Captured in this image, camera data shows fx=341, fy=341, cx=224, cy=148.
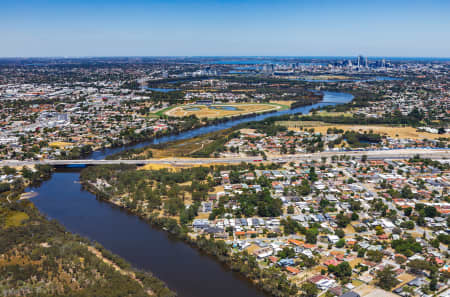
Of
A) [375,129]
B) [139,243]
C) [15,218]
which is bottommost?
[139,243]

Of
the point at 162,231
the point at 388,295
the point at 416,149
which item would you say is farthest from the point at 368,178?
the point at 162,231

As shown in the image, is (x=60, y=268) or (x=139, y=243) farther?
(x=139, y=243)

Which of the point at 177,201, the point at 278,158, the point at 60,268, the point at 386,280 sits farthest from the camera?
the point at 278,158

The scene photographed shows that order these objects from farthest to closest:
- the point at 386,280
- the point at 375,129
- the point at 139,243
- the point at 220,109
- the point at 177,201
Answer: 1. the point at 220,109
2. the point at 375,129
3. the point at 177,201
4. the point at 139,243
5. the point at 386,280

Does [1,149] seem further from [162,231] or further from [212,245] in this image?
[212,245]

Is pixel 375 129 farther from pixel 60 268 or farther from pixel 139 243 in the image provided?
pixel 60 268

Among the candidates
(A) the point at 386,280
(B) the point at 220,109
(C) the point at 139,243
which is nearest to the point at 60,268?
(C) the point at 139,243

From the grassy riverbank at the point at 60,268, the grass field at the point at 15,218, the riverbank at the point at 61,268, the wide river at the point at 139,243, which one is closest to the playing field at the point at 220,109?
the wide river at the point at 139,243

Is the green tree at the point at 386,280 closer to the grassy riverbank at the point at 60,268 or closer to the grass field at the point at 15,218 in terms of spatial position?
the grassy riverbank at the point at 60,268
